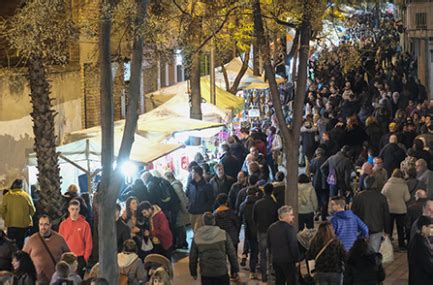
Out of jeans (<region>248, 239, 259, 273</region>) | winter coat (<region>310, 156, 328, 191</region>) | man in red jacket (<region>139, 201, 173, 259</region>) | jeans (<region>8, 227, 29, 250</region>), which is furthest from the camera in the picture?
winter coat (<region>310, 156, 328, 191</region>)

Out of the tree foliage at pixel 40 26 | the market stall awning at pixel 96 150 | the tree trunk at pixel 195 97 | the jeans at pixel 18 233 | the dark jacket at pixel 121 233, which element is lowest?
the jeans at pixel 18 233

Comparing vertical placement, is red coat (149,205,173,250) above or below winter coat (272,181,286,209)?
below

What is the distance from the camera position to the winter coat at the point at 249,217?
16.4m

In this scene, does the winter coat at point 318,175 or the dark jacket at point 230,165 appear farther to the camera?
the dark jacket at point 230,165

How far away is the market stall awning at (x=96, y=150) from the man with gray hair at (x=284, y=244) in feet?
17.2

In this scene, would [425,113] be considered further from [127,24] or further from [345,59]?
[127,24]

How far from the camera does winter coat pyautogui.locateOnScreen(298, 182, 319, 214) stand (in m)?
17.6

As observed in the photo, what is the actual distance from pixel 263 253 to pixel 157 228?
1.67m

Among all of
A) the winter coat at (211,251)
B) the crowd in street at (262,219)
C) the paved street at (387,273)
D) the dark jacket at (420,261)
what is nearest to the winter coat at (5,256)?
the crowd in street at (262,219)

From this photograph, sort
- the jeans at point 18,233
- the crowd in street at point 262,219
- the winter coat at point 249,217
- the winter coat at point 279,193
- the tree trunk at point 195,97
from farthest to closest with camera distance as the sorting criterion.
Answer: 1. the tree trunk at point 195,97
2. the jeans at point 18,233
3. the winter coat at point 279,193
4. the winter coat at point 249,217
5. the crowd in street at point 262,219

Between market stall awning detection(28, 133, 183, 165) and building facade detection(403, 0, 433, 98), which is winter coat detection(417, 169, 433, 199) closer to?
market stall awning detection(28, 133, 183, 165)

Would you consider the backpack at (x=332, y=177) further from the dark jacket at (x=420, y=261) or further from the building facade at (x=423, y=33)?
the building facade at (x=423, y=33)

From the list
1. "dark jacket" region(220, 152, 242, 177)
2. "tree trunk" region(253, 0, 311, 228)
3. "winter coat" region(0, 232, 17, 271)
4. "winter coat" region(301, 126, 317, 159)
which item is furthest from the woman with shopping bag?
"winter coat" region(301, 126, 317, 159)

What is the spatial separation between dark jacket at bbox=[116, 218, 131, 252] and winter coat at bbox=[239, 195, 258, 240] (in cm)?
223
